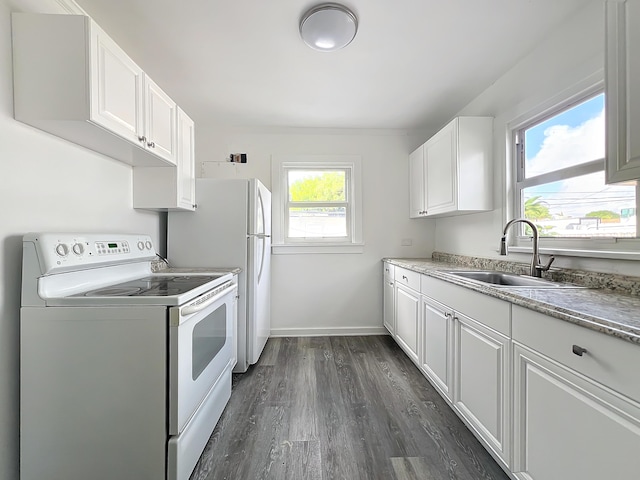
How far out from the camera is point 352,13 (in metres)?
1.57

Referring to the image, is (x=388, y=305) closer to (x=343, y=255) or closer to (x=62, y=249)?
(x=343, y=255)

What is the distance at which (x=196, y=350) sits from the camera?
143cm

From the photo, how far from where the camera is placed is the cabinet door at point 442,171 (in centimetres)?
236

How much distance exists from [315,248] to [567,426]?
256 cm

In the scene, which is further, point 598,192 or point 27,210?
point 598,192

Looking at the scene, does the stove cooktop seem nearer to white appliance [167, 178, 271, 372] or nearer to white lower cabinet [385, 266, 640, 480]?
white appliance [167, 178, 271, 372]

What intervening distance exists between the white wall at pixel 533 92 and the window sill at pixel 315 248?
107cm

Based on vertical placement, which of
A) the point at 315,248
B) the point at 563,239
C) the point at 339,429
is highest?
the point at 563,239

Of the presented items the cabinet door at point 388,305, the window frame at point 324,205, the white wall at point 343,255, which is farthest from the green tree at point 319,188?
the cabinet door at point 388,305

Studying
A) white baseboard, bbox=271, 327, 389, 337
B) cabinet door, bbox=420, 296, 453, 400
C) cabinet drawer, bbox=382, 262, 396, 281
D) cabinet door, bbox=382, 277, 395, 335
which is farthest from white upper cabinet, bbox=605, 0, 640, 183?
white baseboard, bbox=271, 327, 389, 337

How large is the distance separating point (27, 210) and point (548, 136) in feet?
9.90

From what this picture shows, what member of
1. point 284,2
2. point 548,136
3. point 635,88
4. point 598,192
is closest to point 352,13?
point 284,2

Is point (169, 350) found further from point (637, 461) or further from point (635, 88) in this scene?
point (635, 88)

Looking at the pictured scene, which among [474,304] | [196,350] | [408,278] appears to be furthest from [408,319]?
[196,350]
